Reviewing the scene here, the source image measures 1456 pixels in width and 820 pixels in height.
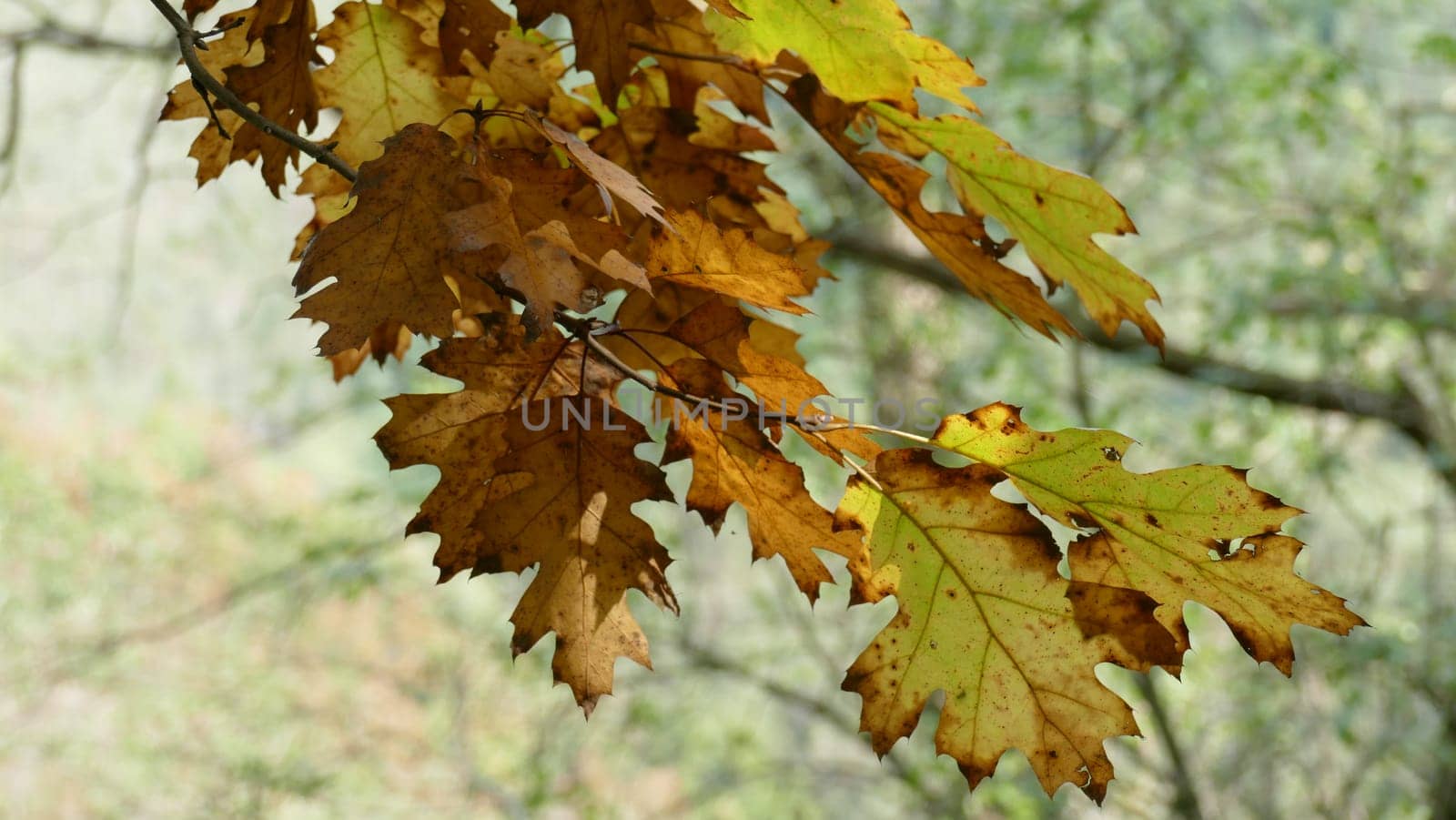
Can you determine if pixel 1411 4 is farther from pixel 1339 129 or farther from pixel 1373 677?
pixel 1373 677

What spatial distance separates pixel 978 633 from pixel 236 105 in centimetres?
48

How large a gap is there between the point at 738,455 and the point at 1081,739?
0.22 meters

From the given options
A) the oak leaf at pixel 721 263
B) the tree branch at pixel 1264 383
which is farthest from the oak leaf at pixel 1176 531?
the tree branch at pixel 1264 383

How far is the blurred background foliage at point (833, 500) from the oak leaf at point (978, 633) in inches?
52.2

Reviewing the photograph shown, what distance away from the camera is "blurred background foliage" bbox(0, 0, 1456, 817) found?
10.6 ft

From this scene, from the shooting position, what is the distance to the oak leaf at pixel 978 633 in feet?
1.89

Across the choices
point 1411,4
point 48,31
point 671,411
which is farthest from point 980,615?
point 1411,4

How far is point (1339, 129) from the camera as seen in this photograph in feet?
13.4

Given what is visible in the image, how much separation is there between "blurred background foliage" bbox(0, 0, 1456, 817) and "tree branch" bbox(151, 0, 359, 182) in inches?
54.1

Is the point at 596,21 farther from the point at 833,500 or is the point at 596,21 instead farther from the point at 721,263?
the point at 833,500

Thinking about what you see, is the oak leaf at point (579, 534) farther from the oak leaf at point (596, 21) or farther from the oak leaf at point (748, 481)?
the oak leaf at point (596, 21)

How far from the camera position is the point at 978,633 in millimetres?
592

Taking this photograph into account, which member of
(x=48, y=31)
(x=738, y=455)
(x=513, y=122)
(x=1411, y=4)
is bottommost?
(x=1411, y=4)

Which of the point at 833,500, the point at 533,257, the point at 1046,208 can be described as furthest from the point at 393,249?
the point at 833,500
